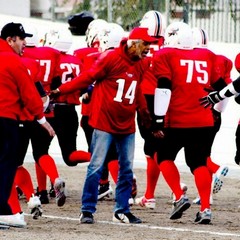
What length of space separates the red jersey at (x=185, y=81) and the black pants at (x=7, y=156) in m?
1.71

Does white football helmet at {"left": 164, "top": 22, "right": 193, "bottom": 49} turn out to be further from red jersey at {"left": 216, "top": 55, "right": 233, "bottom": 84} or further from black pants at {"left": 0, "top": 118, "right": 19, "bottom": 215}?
black pants at {"left": 0, "top": 118, "right": 19, "bottom": 215}

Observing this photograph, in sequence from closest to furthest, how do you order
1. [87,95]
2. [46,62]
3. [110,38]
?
[87,95]
[110,38]
[46,62]

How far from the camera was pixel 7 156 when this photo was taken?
1128cm

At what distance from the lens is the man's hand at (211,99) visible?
12.2m

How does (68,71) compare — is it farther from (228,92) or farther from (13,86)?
(13,86)

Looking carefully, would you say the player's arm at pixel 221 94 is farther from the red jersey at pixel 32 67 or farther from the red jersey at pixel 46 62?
the red jersey at pixel 46 62

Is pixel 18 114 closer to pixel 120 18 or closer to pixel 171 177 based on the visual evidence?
pixel 171 177

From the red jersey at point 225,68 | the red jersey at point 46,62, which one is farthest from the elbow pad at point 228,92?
the red jersey at point 46,62

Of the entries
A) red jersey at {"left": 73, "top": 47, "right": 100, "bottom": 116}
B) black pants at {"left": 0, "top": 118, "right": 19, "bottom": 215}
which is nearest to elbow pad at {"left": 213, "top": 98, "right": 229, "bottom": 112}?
red jersey at {"left": 73, "top": 47, "right": 100, "bottom": 116}

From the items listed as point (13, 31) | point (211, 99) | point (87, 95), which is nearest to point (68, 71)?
point (87, 95)

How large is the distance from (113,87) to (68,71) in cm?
221

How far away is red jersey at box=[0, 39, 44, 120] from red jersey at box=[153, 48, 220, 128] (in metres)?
1.54

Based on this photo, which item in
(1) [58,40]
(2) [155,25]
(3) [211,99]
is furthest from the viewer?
(1) [58,40]

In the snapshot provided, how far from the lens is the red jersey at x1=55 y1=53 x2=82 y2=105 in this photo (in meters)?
14.0
